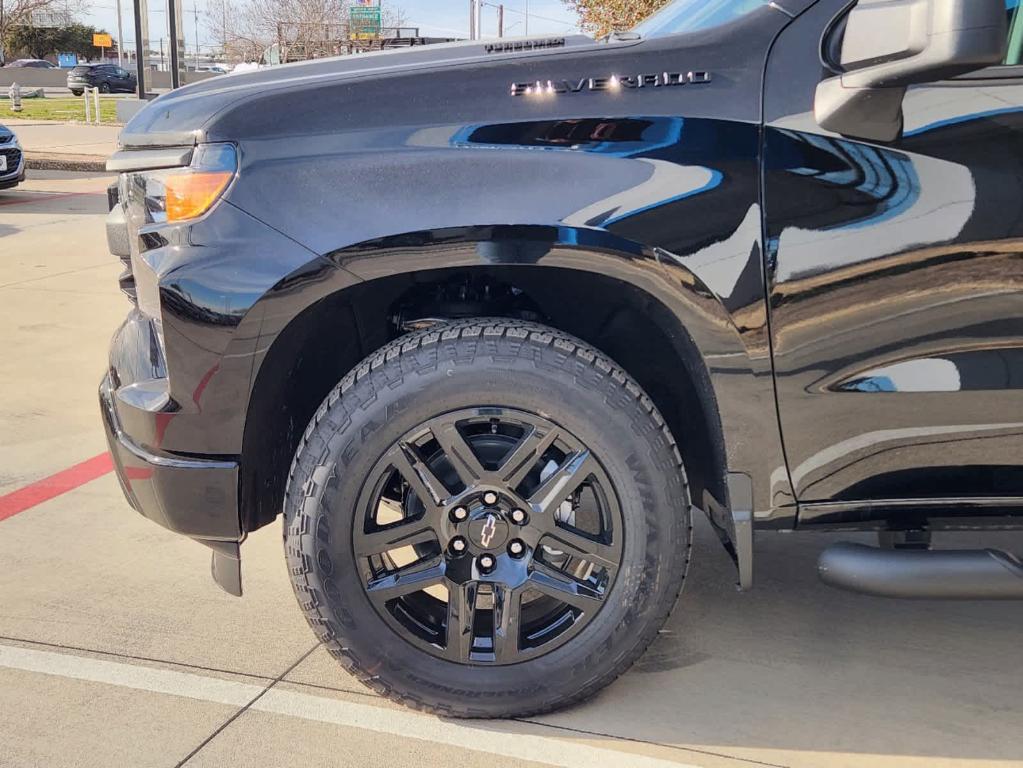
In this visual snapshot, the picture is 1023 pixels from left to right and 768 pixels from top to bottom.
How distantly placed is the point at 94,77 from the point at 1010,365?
48352 millimetres

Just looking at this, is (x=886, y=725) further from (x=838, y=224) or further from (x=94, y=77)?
(x=94, y=77)

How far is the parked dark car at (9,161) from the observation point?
12.0 metres

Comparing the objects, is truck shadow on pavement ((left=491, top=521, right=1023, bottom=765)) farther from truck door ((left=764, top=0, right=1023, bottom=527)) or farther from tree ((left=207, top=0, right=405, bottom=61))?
tree ((left=207, top=0, right=405, bottom=61))

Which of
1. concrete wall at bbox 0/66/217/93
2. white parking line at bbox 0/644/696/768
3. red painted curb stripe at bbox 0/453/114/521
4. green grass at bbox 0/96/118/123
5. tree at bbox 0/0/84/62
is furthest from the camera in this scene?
concrete wall at bbox 0/66/217/93

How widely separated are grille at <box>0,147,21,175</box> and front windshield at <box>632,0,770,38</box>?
1123cm

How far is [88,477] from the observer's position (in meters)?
4.06

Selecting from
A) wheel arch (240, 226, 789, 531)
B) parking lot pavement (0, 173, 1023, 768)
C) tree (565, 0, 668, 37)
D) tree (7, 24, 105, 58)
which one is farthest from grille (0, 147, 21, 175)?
tree (7, 24, 105, 58)

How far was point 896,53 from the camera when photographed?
1.95 metres

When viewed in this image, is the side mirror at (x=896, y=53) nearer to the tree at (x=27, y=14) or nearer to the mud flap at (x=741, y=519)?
the mud flap at (x=741, y=519)

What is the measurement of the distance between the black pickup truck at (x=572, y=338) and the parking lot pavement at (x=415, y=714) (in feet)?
0.56

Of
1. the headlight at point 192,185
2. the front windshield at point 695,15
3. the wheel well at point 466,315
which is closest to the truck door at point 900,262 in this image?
the front windshield at point 695,15

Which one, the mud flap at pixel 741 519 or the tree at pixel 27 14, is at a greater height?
the tree at pixel 27 14

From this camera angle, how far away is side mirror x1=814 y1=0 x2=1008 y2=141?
1.84 m

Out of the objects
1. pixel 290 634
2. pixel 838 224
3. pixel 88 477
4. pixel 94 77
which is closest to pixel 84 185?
pixel 88 477
